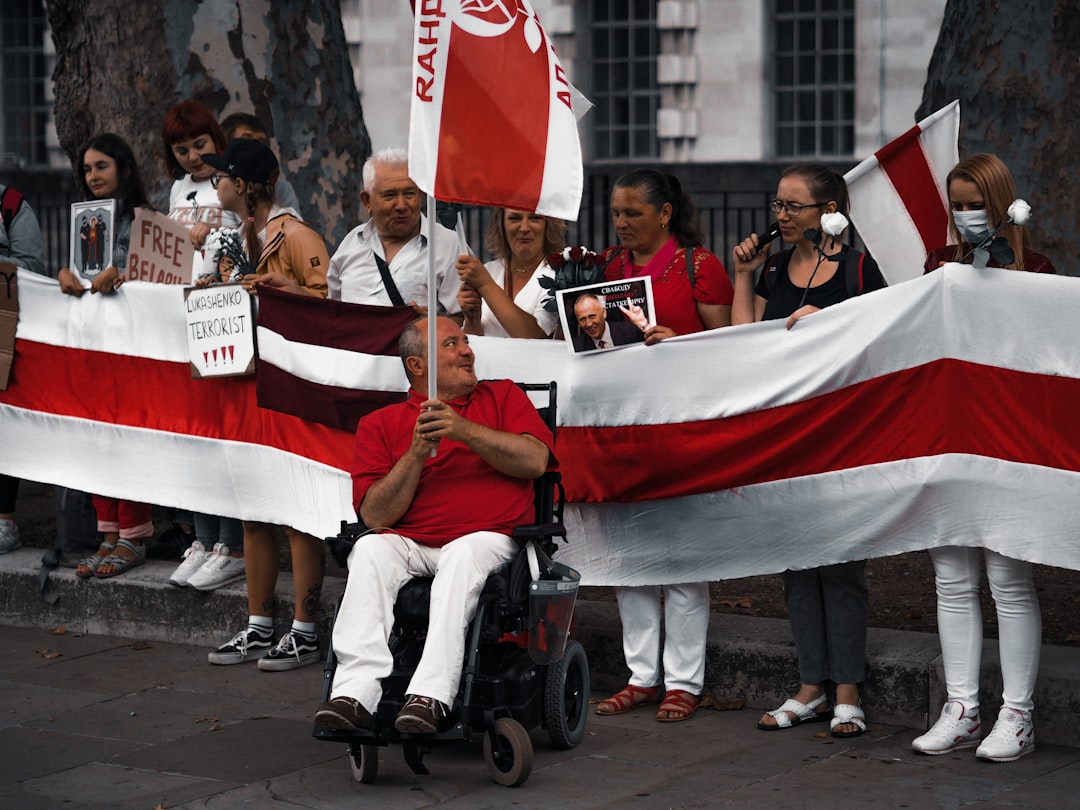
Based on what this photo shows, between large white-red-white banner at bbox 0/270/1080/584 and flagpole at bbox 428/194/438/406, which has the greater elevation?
flagpole at bbox 428/194/438/406

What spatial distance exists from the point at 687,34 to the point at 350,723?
19951 mm

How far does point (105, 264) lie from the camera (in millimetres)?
8062

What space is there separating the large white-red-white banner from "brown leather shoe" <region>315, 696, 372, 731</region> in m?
1.32

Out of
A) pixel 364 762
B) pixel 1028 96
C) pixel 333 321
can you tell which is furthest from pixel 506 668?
pixel 1028 96

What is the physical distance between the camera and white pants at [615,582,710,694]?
628 centimetres

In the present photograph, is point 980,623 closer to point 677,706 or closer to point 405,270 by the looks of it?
point 677,706

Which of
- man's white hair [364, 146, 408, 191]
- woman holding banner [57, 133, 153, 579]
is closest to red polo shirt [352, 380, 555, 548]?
man's white hair [364, 146, 408, 191]

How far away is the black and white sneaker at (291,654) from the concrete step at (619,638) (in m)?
0.13

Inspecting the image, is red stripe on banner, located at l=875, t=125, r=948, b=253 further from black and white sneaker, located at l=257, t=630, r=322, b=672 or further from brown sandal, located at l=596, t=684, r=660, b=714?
black and white sneaker, located at l=257, t=630, r=322, b=672

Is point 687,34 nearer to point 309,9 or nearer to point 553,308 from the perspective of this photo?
point 309,9

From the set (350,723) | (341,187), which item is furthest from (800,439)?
(341,187)

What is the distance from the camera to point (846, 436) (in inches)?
234

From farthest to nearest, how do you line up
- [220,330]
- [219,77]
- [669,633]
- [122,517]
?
[219,77]
[122,517]
[220,330]
[669,633]

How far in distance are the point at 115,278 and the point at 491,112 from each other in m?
2.91
